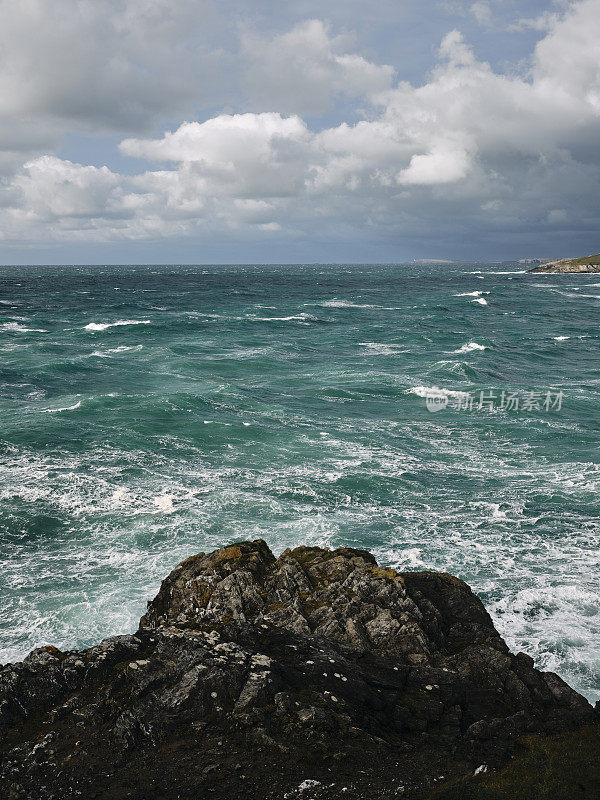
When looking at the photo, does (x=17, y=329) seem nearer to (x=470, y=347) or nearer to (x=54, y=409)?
(x=54, y=409)

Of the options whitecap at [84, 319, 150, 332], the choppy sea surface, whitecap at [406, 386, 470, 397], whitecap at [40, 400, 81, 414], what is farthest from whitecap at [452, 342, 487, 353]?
whitecap at [84, 319, 150, 332]

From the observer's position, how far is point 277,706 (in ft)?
34.6

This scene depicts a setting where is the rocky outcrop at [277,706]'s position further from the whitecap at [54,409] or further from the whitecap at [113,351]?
the whitecap at [113,351]

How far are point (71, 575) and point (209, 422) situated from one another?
19361mm

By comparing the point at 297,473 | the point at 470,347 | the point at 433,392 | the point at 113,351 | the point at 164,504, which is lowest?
the point at 164,504

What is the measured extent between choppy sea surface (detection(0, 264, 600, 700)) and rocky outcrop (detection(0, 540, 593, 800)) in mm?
5597

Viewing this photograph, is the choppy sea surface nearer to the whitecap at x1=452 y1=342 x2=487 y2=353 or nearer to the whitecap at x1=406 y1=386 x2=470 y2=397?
the whitecap at x1=406 y1=386 x2=470 y2=397

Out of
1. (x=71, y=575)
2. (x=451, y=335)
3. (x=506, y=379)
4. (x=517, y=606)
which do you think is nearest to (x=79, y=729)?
(x=71, y=575)

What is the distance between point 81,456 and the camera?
33.3 m

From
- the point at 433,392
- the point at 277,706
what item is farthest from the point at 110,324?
the point at 277,706

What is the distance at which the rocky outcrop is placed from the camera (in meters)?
9.26

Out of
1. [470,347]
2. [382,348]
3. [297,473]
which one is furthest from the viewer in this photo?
[382,348]

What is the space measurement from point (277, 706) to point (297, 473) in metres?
21.1

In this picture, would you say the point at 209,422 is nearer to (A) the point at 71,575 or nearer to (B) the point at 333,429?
(B) the point at 333,429
